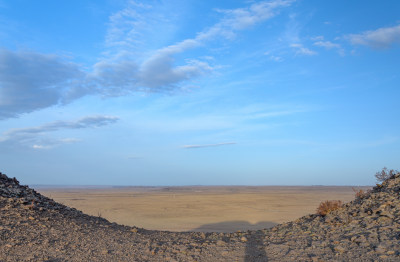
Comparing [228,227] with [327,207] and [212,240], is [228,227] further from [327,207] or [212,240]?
→ [212,240]

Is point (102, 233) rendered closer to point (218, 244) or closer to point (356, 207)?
point (218, 244)

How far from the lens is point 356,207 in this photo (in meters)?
9.74

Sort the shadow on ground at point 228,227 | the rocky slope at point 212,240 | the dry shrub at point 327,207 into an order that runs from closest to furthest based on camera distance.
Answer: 1. the rocky slope at point 212,240
2. the dry shrub at point 327,207
3. the shadow on ground at point 228,227

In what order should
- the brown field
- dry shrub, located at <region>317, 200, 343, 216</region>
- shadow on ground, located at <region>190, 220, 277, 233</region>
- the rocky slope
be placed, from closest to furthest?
the rocky slope
dry shrub, located at <region>317, 200, 343, 216</region>
shadow on ground, located at <region>190, 220, 277, 233</region>
the brown field

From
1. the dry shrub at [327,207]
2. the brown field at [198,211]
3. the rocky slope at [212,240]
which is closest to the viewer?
the rocky slope at [212,240]

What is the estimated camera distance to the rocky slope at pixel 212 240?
685 centimetres

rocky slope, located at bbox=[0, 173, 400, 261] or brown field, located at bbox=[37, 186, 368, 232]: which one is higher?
rocky slope, located at bbox=[0, 173, 400, 261]

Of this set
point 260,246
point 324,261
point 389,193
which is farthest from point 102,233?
point 389,193

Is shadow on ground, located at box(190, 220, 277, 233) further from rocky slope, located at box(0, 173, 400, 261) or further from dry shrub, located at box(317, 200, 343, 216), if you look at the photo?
rocky slope, located at box(0, 173, 400, 261)

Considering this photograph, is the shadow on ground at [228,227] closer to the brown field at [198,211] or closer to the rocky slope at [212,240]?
the brown field at [198,211]

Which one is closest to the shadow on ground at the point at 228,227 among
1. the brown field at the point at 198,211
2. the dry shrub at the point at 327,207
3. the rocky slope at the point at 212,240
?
the brown field at the point at 198,211

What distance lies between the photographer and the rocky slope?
6848mm

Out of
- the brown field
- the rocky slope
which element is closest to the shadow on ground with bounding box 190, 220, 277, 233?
the brown field

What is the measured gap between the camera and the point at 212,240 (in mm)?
8883
